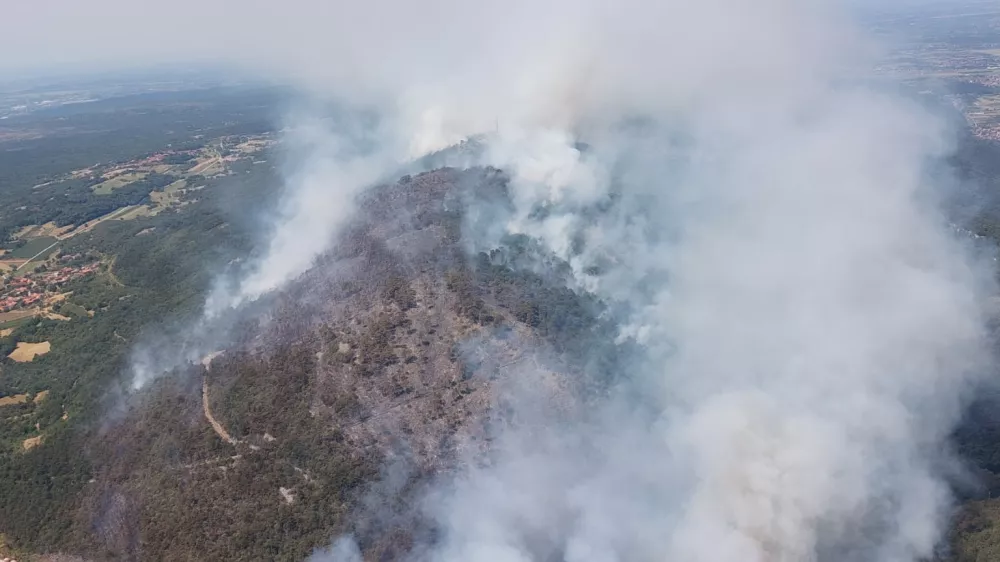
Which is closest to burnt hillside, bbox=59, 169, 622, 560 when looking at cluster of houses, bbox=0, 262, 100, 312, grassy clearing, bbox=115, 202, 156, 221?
cluster of houses, bbox=0, 262, 100, 312

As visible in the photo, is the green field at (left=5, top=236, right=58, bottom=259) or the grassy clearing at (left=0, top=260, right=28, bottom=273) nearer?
the grassy clearing at (left=0, top=260, right=28, bottom=273)

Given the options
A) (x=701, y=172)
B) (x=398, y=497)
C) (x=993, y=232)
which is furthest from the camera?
(x=993, y=232)

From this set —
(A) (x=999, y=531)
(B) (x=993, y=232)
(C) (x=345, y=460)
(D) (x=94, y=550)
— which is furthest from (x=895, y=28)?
(D) (x=94, y=550)

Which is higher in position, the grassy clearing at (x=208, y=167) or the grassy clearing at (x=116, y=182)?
the grassy clearing at (x=208, y=167)

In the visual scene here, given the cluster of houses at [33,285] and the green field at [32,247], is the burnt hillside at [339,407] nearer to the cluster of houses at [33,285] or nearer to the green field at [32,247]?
the cluster of houses at [33,285]

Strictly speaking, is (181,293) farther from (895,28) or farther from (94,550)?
(895,28)

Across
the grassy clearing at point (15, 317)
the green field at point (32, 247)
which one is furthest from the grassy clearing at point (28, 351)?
the green field at point (32, 247)

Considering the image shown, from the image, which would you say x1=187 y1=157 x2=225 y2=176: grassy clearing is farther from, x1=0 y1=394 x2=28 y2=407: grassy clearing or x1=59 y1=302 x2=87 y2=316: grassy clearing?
x1=0 y1=394 x2=28 y2=407: grassy clearing
